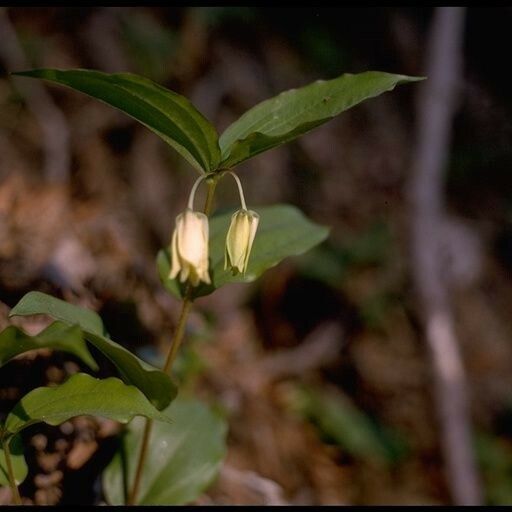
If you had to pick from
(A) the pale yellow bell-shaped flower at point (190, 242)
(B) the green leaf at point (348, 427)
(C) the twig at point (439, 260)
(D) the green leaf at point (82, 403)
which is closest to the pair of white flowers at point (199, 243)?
(A) the pale yellow bell-shaped flower at point (190, 242)

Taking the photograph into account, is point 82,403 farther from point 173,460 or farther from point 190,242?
point 173,460

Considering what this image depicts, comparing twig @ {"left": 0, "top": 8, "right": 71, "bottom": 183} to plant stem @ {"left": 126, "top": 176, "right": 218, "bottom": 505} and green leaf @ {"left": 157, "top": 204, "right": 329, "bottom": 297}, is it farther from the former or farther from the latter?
plant stem @ {"left": 126, "top": 176, "right": 218, "bottom": 505}

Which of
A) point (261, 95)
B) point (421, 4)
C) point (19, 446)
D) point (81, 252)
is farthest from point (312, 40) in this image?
point (19, 446)

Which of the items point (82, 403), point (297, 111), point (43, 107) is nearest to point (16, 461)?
point (82, 403)

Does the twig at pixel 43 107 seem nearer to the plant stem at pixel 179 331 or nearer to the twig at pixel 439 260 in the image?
the plant stem at pixel 179 331

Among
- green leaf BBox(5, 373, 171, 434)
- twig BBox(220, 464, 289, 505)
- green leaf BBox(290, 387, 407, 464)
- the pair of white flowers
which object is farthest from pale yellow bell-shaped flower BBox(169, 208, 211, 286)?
green leaf BBox(290, 387, 407, 464)
